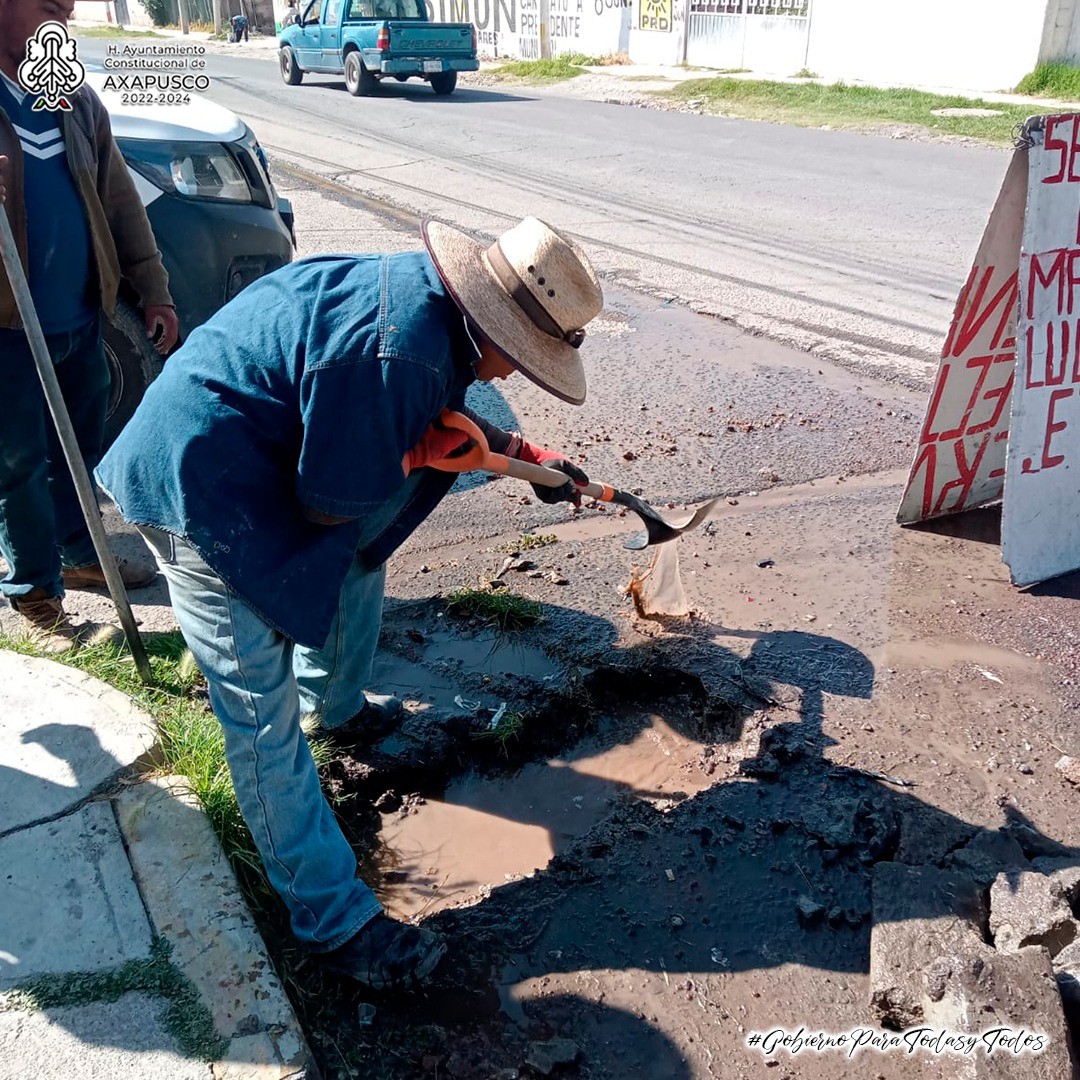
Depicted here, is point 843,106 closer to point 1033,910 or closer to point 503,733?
point 503,733

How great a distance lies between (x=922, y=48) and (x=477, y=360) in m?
19.4

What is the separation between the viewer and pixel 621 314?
→ 21.9 feet

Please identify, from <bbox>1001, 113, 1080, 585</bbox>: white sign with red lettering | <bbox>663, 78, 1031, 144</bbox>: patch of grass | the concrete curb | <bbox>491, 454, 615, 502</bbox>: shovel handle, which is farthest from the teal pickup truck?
the concrete curb

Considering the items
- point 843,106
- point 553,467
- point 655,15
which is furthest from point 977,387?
point 655,15

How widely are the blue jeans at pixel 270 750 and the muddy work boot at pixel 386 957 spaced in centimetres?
3

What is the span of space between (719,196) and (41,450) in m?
8.38

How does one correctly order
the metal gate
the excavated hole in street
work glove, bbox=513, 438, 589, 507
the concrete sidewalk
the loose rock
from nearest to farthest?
1. the concrete sidewalk
2. the loose rock
3. the excavated hole in street
4. work glove, bbox=513, 438, 589, 507
5. the metal gate

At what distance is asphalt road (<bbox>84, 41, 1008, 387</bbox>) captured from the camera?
6.73 meters

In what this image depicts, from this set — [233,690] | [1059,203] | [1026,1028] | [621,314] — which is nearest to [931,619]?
[1059,203]

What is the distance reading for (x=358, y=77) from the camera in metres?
18.6

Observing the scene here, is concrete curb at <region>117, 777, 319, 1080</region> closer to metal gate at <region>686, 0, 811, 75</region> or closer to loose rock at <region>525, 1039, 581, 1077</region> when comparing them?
loose rock at <region>525, 1039, 581, 1077</region>

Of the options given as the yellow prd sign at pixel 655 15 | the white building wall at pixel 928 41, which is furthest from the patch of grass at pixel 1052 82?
the yellow prd sign at pixel 655 15

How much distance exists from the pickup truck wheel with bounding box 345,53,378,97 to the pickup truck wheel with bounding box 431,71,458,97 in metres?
1.11

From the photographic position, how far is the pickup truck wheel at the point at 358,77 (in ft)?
60.4
